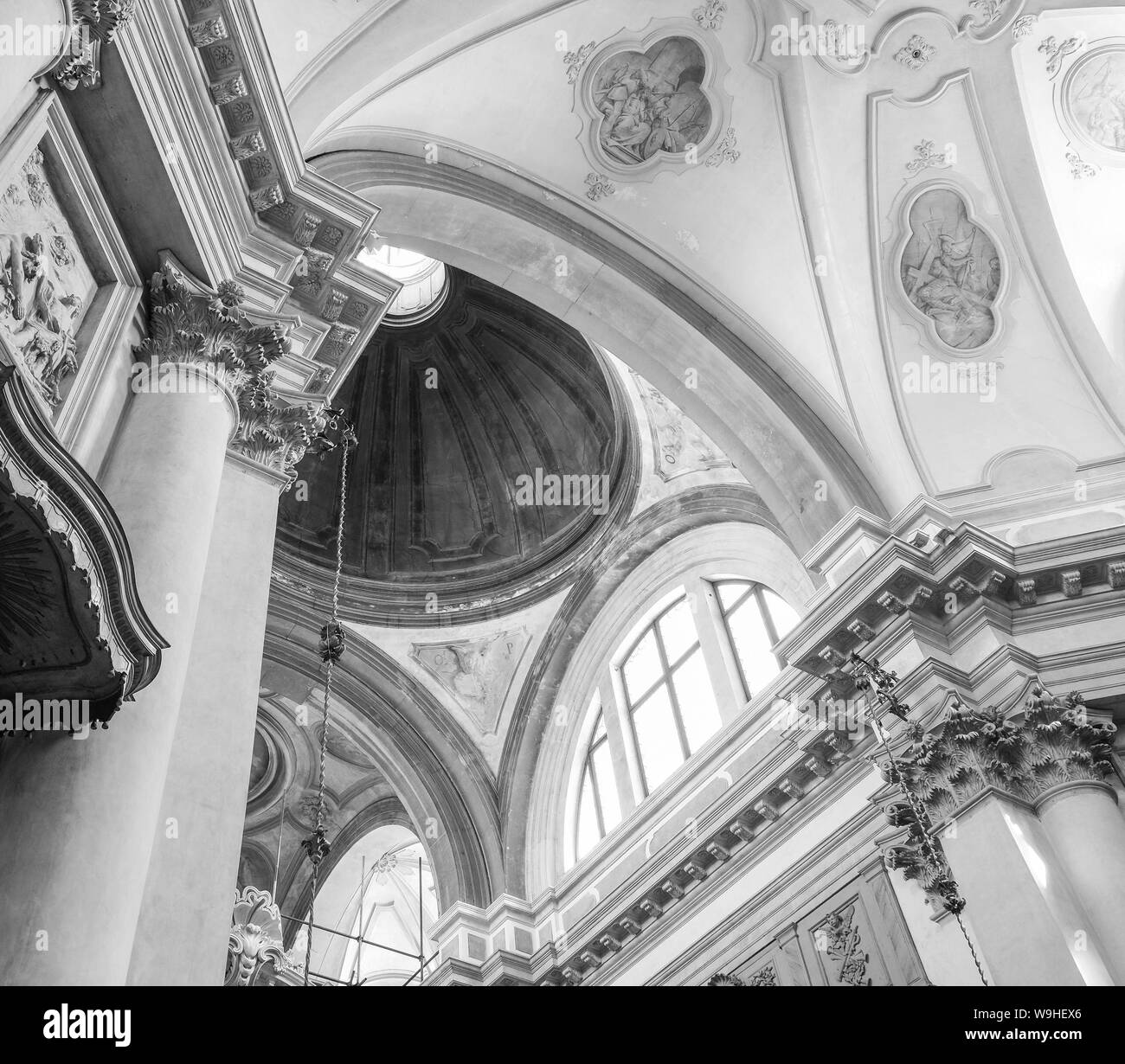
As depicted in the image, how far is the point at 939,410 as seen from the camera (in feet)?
32.7

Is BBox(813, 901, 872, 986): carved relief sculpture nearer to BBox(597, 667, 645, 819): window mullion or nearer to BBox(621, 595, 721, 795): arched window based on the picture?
BBox(621, 595, 721, 795): arched window

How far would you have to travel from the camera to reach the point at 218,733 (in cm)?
454

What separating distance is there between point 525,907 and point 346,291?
28.0ft

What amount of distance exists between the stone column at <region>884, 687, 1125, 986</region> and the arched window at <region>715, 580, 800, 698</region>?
3.59 meters

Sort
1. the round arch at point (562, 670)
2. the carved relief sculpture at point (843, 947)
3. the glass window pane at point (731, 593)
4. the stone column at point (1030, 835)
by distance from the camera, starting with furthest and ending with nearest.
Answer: the round arch at point (562, 670), the glass window pane at point (731, 593), the carved relief sculpture at point (843, 947), the stone column at point (1030, 835)

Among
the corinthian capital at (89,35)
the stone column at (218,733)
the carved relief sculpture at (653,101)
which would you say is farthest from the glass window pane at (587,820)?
the corinthian capital at (89,35)

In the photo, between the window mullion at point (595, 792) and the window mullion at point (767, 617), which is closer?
the window mullion at point (767, 617)

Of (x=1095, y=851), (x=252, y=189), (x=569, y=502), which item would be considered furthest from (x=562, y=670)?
(x=252, y=189)

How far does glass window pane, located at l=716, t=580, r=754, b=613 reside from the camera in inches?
481

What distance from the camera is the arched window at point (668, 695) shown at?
12.1 meters

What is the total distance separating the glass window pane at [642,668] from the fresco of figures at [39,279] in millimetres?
9278

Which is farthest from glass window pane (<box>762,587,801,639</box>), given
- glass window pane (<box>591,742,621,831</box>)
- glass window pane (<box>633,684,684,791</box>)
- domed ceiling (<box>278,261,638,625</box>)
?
domed ceiling (<box>278,261,638,625</box>)

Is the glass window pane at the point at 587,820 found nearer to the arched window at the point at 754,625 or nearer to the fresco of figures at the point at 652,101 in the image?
the arched window at the point at 754,625
